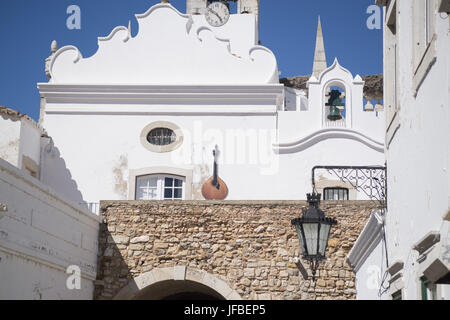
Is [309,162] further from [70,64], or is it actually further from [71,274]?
[71,274]

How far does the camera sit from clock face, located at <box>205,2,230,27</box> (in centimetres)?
3050

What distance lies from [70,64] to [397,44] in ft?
50.6

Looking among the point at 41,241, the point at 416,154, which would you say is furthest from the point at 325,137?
the point at 416,154

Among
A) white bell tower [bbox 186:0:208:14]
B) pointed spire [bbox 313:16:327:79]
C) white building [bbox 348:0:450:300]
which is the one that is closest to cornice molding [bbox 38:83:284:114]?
white building [bbox 348:0:450:300]

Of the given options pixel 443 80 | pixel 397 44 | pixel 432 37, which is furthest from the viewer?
pixel 397 44

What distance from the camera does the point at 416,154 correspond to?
334 inches

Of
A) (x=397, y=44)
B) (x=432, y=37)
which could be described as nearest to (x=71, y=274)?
(x=397, y=44)

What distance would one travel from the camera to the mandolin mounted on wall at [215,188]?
2227 centimetres

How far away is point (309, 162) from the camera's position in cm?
2261

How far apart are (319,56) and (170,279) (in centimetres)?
2979

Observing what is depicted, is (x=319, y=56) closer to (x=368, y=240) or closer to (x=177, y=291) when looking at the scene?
(x=177, y=291)

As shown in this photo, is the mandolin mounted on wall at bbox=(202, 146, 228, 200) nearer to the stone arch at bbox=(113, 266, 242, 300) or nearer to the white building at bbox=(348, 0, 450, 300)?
the stone arch at bbox=(113, 266, 242, 300)

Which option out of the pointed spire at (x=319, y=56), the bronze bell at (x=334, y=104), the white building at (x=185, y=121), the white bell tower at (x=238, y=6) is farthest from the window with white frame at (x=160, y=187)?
the pointed spire at (x=319, y=56)
